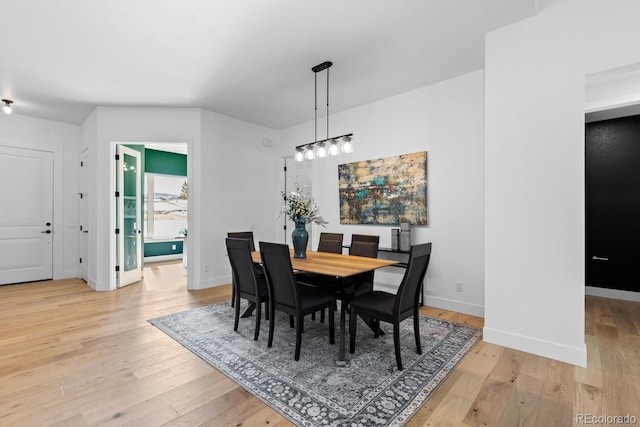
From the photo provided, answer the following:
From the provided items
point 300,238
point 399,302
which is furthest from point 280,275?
point 399,302

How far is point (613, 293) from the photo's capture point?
4188 mm

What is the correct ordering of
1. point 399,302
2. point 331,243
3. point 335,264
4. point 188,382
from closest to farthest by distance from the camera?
point 188,382, point 399,302, point 335,264, point 331,243

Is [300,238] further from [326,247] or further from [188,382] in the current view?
[188,382]

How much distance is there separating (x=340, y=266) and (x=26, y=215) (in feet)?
19.7

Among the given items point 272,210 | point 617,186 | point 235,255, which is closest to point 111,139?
point 272,210

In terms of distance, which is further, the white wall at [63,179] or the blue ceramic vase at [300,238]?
the white wall at [63,179]

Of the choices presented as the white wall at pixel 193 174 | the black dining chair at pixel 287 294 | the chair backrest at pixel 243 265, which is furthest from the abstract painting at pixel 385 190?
the chair backrest at pixel 243 265

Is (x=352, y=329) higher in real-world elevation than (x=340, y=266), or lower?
lower

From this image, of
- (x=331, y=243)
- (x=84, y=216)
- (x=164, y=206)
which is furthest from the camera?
(x=164, y=206)

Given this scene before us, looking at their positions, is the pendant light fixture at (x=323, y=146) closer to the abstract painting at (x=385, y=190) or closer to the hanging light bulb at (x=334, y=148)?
the hanging light bulb at (x=334, y=148)

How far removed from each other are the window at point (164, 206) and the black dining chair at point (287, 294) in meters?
5.88

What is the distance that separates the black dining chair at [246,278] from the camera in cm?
287

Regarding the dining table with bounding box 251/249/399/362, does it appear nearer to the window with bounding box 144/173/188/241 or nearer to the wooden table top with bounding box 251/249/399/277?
the wooden table top with bounding box 251/249/399/277

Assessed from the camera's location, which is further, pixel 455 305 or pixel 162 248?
pixel 162 248
